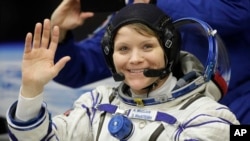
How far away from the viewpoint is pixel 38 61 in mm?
1195

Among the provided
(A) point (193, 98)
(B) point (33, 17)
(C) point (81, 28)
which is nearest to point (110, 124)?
(A) point (193, 98)

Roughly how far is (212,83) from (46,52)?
495 millimetres

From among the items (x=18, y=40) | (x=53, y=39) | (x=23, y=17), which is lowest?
(x=18, y=40)

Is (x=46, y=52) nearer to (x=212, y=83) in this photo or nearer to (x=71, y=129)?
(x=71, y=129)

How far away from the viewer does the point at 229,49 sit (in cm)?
155

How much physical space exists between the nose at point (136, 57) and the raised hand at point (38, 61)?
0.60 ft

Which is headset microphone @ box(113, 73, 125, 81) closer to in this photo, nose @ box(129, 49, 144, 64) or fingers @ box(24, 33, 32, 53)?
nose @ box(129, 49, 144, 64)

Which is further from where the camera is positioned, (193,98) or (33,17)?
(33,17)

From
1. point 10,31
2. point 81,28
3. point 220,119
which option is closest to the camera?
point 220,119

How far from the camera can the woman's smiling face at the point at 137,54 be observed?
3.95 ft

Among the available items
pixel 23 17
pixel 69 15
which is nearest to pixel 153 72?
pixel 69 15

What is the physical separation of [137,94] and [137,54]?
0.47 ft

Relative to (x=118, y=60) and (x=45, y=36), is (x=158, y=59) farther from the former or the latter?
(x=45, y=36)

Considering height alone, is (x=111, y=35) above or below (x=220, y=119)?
above
